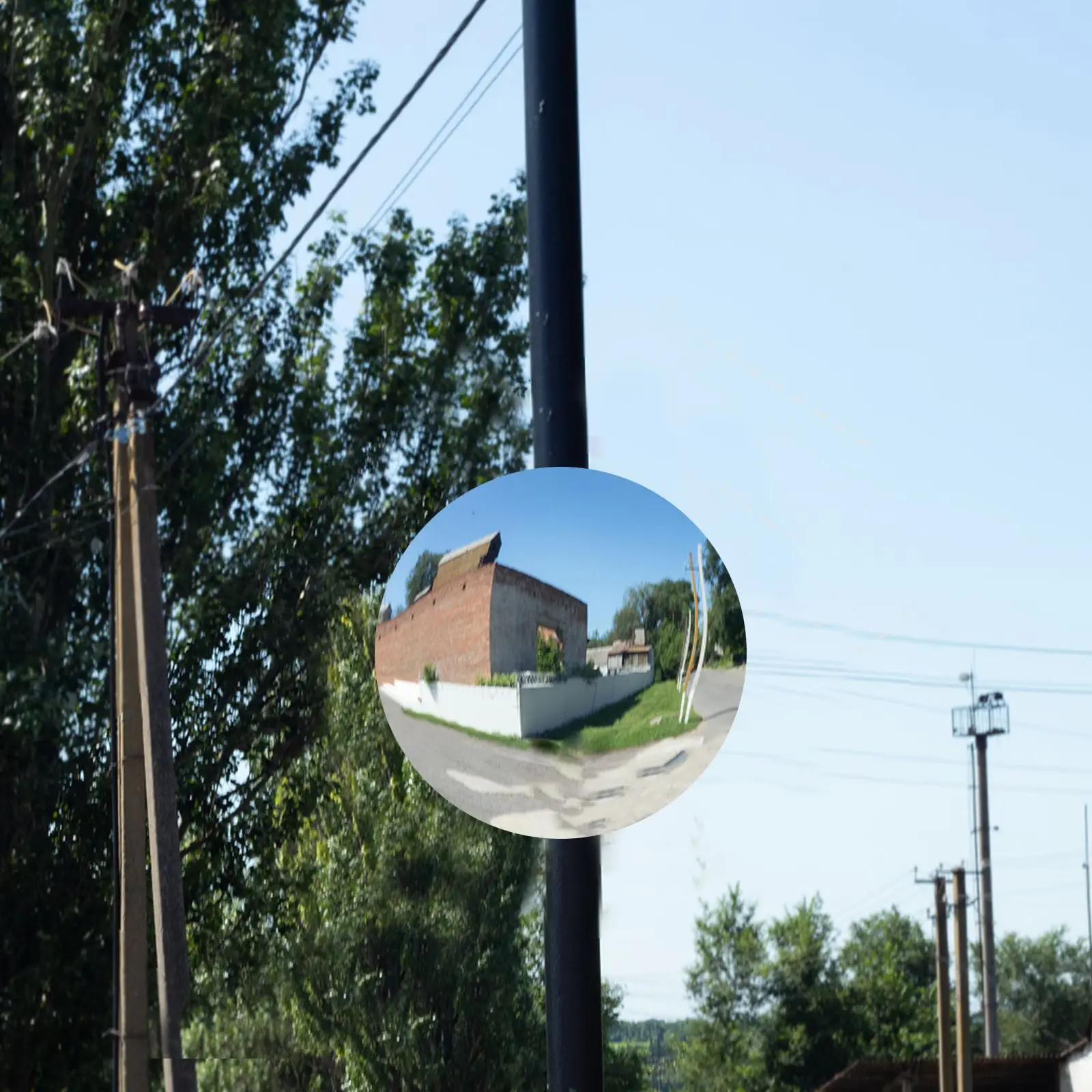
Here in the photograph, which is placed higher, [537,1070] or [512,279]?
[512,279]

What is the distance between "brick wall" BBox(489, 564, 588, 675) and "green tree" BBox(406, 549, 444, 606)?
0.11 m

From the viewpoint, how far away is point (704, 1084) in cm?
3884

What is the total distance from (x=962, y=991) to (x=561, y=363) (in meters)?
21.6

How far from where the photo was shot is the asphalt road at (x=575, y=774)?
214 centimetres

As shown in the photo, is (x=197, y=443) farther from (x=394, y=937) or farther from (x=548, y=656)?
(x=548, y=656)

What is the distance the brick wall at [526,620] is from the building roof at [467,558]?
0.03m

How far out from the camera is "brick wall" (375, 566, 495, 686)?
6.96 feet

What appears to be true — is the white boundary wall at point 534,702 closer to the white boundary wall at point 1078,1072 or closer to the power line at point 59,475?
the power line at point 59,475

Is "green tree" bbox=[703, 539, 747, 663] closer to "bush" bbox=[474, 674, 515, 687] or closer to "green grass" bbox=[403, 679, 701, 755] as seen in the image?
"green grass" bbox=[403, 679, 701, 755]

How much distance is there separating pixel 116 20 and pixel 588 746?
12648 millimetres

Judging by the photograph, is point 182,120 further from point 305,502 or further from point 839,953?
point 839,953

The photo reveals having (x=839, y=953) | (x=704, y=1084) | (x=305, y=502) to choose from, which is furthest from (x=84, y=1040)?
(x=839, y=953)

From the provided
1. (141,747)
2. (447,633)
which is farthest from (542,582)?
(141,747)

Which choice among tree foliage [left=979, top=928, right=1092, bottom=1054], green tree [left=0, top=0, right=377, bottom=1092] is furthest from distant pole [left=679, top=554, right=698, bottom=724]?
tree foliage [left=979, top=928, right=1092, bottom=1054]
